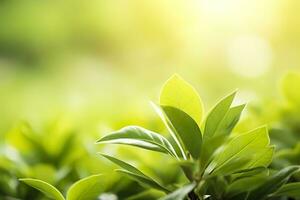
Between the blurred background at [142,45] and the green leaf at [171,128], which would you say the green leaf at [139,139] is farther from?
the blurred background at [142,45]

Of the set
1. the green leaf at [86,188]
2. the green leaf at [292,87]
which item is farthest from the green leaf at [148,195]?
the green leaf at [292,87]

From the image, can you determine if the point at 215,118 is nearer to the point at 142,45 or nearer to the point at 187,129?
the point at 187,129

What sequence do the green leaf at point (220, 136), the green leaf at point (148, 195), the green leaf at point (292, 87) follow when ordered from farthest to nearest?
1. the green leaf at point (292, 87)
2. the green leaf at point (148, 195)
3. the green leaf at point (220, 136)

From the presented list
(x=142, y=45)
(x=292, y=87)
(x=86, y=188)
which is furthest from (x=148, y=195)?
(x=142, y=45)

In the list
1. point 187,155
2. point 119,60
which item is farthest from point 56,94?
point 187,155

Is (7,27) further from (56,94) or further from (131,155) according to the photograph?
(131,155)

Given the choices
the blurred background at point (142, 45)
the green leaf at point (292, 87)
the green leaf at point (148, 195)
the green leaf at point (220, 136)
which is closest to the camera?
the green leaf at point (220, 136)

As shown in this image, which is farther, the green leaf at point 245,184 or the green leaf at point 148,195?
the green leaf at point 148,195
